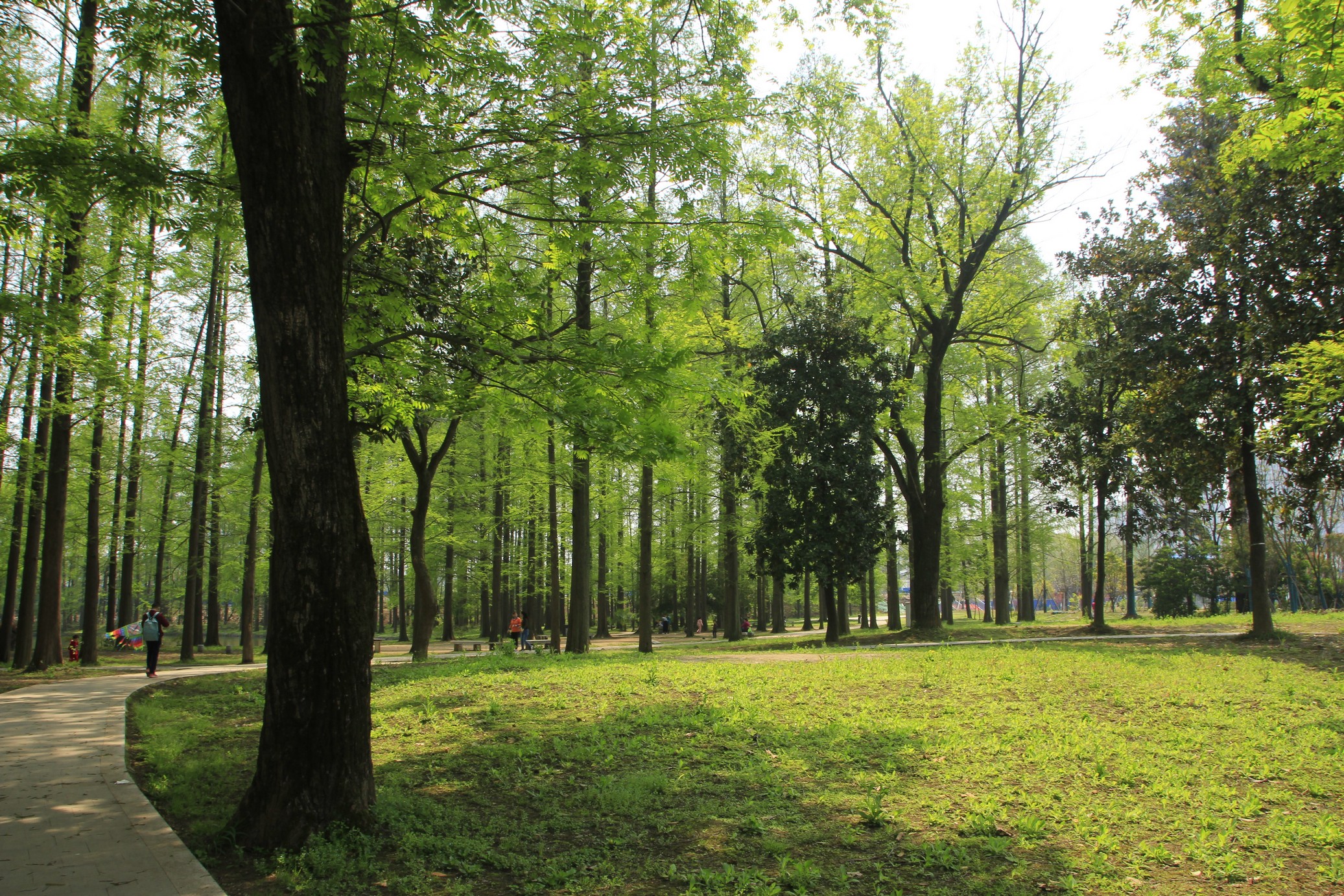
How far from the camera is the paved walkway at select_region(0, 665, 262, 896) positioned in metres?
3.89

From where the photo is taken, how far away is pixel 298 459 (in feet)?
15.3

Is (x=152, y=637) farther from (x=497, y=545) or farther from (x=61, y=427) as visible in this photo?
(x=497, y=545)

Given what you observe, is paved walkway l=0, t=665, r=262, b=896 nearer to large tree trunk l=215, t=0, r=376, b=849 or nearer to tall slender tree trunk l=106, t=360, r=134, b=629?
large tree trunk l=215, t=0, r=376, b=849

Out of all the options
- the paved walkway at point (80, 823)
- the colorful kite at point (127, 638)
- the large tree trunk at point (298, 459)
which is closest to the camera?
the paved walkway at point (80, 823)

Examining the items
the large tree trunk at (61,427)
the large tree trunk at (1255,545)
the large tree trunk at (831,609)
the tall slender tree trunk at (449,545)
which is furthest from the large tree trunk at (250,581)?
the large tree trunk at (1255,545)

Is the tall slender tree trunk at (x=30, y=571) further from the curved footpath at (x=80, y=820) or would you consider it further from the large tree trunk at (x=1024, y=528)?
the large tree trunk at (x=1024, y=528)

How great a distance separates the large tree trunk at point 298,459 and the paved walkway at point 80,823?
557 millimetres

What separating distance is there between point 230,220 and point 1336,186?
1687 cm

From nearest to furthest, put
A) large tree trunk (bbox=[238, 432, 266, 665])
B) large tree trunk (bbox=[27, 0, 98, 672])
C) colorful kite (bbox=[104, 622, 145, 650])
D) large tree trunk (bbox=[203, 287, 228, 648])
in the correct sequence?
large tree trunk (bbox=[27, 0, 98, 672]) < large tree trunk (bbox=[238, 432, 266, 665]) < large tree trunk (bbox=[203, 287, 228, 648]) < colorful kite (bbox=[104, 622, 145, 650])

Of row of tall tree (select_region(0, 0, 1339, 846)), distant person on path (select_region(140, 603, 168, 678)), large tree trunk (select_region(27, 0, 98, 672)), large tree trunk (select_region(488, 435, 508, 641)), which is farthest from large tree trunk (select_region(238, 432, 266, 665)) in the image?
large tree trunk (select_region(488, 435, 508, 641))

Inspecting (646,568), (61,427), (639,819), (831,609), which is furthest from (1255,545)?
(61,427)

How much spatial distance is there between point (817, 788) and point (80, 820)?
4.96 meters

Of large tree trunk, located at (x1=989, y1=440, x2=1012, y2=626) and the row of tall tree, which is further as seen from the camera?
large tree trunk, located at (x1=989, y1=440, x2=1012, y2=626)

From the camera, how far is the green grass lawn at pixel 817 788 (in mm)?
4035
